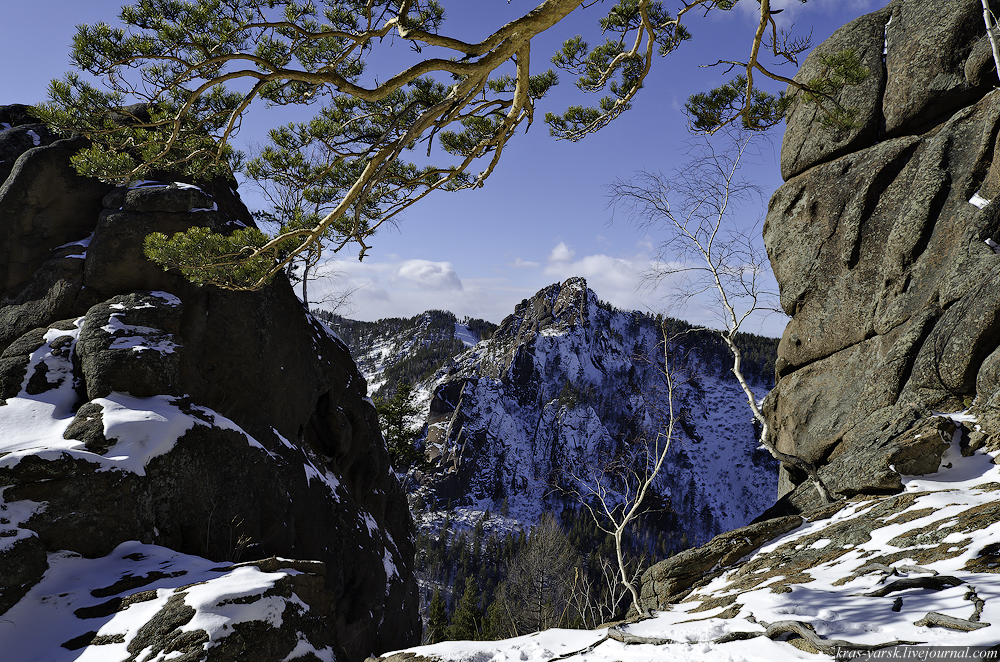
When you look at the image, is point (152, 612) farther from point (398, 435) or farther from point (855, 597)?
point (398, 435)

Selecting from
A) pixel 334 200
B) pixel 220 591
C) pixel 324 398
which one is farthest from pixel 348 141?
pixel 324 398

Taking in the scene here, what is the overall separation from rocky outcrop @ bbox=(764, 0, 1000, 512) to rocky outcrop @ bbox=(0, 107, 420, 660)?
899cm

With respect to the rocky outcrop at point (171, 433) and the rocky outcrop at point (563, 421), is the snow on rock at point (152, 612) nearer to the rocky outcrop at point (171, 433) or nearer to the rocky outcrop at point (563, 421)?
the rocky outcrop at point (171, 433)

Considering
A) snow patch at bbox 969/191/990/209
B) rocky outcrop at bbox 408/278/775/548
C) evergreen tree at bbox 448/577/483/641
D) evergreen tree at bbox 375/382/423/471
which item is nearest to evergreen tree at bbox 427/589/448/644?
evergreen tree at bbox 448/577/483/641

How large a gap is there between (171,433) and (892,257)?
13199 mm

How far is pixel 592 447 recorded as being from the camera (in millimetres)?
119500

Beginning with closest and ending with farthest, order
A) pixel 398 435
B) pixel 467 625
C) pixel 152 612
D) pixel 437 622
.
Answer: pixel 152 612 < pixel 398 435 < pixel 467 625 < pixel 437 622

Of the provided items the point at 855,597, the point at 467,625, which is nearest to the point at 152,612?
the point at 855,597

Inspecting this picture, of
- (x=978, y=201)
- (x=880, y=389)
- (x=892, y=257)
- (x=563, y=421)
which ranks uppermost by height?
(x=978, y=201)

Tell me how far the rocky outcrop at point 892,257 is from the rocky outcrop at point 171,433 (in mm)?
8993

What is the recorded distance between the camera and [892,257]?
10.0 metres

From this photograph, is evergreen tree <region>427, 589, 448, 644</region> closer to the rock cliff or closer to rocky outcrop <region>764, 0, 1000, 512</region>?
rocky outcrop <region>764, 0, 1000, 512</region>

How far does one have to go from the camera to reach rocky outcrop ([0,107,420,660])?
542 cm

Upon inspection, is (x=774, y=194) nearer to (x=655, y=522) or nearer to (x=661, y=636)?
(x=661, y=636)
